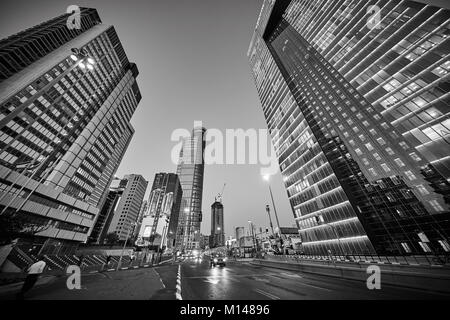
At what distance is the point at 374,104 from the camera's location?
73.5ft

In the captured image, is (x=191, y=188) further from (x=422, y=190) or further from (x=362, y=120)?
(x=422, y=190)

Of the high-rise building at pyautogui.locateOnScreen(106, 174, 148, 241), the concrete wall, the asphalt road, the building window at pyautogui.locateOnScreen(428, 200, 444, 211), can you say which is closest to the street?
the asphalt road

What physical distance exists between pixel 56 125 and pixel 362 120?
97760 millimetres

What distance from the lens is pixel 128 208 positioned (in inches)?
5399

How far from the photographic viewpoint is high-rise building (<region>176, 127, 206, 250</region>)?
15518 cm

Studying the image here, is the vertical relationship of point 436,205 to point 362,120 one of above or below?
below

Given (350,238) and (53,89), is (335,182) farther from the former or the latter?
(53,89)

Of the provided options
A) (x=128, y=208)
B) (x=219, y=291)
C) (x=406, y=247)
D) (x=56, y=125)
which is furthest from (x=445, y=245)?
(x=128, y=208)

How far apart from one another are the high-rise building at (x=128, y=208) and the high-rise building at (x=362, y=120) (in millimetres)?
134602

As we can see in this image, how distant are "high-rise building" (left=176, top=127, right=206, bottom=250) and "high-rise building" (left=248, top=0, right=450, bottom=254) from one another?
11865cm

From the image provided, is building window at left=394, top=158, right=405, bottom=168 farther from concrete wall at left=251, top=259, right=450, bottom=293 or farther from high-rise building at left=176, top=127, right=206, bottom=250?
high-rise building at left=176, top=127, right=206, bottom=250
